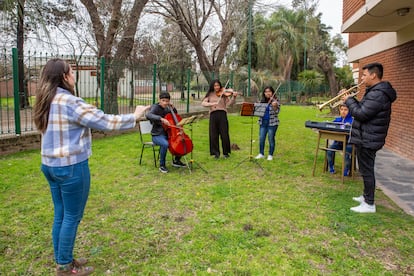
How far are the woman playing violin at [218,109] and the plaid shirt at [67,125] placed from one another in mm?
4780

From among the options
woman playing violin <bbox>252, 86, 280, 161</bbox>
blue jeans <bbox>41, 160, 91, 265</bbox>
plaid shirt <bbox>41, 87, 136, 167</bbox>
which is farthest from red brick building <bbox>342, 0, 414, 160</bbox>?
blue jeans <bbox>41, 160, 91, 265</bbox>

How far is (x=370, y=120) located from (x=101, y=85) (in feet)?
25.4

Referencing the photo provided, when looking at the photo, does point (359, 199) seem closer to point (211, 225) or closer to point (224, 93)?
point (211, 225)

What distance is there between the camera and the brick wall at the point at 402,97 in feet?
25.1

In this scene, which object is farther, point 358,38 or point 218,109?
point 358,38

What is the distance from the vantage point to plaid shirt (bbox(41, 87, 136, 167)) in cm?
255

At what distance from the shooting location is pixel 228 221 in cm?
416

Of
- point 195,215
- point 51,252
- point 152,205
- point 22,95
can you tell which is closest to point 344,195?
point 195,215

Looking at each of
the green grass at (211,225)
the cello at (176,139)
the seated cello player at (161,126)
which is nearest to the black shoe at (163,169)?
the seated cello player at (161,126)

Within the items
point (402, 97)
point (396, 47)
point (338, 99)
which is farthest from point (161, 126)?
point (396, 47)

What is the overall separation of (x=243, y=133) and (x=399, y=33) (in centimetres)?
525

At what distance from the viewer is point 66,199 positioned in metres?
2.70

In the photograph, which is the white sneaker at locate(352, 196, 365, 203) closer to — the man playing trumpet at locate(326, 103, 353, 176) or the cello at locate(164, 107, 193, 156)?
the man playing trumpet at locate(326, 103, 353, 176)

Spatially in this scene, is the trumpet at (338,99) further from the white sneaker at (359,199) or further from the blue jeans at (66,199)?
the blue jeans at (66,199)
